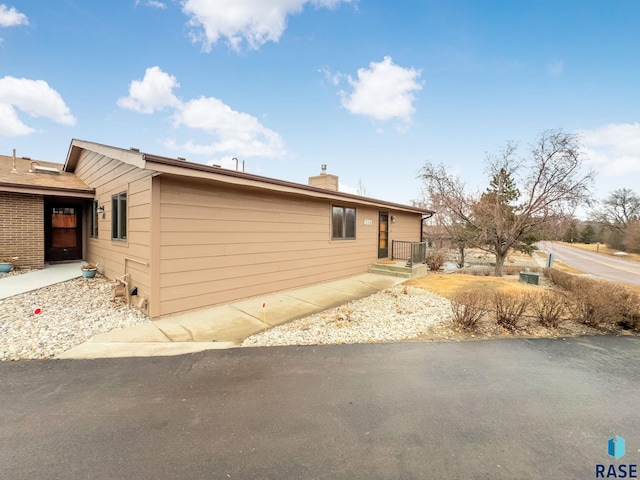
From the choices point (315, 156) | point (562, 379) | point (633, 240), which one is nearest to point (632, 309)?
point (562, 379)

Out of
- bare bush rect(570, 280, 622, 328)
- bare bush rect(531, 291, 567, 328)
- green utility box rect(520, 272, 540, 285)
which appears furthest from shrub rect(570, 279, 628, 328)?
green utility box rect(520, 272, 540, 285)

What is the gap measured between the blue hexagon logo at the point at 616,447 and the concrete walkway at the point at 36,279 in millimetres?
9356

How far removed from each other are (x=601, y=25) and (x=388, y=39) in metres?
6.77

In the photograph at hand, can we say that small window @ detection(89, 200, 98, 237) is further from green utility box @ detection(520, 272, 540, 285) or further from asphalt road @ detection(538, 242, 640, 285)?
asphalt road @ detection(538, 242, 640, 285)

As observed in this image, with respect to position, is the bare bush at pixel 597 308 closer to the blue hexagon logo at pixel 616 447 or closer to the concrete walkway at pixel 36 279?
the blue hexagon logo at pixel 616 447

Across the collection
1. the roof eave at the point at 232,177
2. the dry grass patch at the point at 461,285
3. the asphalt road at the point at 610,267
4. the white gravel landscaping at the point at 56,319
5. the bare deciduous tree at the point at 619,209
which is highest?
the bare deciduous tree at the point at 619,209

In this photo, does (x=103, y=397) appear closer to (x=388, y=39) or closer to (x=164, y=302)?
(x=164, y=302)

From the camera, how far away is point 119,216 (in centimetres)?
643

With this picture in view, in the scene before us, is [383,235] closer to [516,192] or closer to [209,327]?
[209,327]

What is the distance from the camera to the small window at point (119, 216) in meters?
6.25

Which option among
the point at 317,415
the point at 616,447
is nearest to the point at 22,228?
the point at 317,415

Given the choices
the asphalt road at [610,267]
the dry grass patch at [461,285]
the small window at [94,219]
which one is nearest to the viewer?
the dry grass patch at [461,285]

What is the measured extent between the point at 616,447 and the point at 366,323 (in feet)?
10.7

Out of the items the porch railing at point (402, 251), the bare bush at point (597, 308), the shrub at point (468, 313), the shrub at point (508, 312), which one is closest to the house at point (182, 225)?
the porch railing at point (402, 251)
